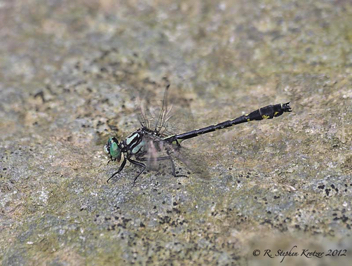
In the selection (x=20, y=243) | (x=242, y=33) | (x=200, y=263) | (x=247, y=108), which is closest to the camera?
(x=200, y=263)

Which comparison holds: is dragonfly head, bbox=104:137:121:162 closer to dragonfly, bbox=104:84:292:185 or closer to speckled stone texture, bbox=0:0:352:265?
dragonfly, bbox=104:84:292:185

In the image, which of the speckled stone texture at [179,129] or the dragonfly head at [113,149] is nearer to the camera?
the speckled stone texture at [179,129]

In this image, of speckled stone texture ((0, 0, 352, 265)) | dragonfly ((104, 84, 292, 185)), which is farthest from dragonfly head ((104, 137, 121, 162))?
speckled stone texture ((0, 0, 352, 265))

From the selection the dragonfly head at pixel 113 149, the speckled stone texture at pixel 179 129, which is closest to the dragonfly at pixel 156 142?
the dragonfly head at pixel 113 149

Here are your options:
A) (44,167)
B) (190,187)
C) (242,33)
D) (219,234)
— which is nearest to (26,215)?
(44,167)

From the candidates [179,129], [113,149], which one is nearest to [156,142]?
[179,129]

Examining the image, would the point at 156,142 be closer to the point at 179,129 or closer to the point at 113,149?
the point at 179,129

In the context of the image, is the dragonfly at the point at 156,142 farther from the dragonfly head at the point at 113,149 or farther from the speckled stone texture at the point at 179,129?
the speckled stone texture at the point at 179,129

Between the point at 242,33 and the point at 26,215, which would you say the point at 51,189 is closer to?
the point at 26,215

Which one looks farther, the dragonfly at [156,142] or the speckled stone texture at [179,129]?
the dragonfly at [156,142]
